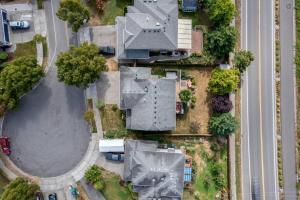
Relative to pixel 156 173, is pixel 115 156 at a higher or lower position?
higher

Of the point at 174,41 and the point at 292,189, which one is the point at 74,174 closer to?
the point at 174,41

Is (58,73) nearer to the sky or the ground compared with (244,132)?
nearer to the sky

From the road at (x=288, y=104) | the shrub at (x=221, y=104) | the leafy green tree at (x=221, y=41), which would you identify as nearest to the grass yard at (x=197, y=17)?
the leafy green tree at (x=221, y=41)

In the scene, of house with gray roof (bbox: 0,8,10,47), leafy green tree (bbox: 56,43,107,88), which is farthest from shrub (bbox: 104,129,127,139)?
house with gray roof (bbox: 0,8,10,47)

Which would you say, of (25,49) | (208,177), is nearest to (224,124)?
(208,177)

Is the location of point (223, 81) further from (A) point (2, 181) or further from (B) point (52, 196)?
(A) point (2, 181)

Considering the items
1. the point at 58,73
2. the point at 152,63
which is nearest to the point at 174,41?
the point at 152,63

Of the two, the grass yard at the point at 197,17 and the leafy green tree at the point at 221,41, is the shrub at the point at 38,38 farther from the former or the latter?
the leafy green tree at the point at 221,41
